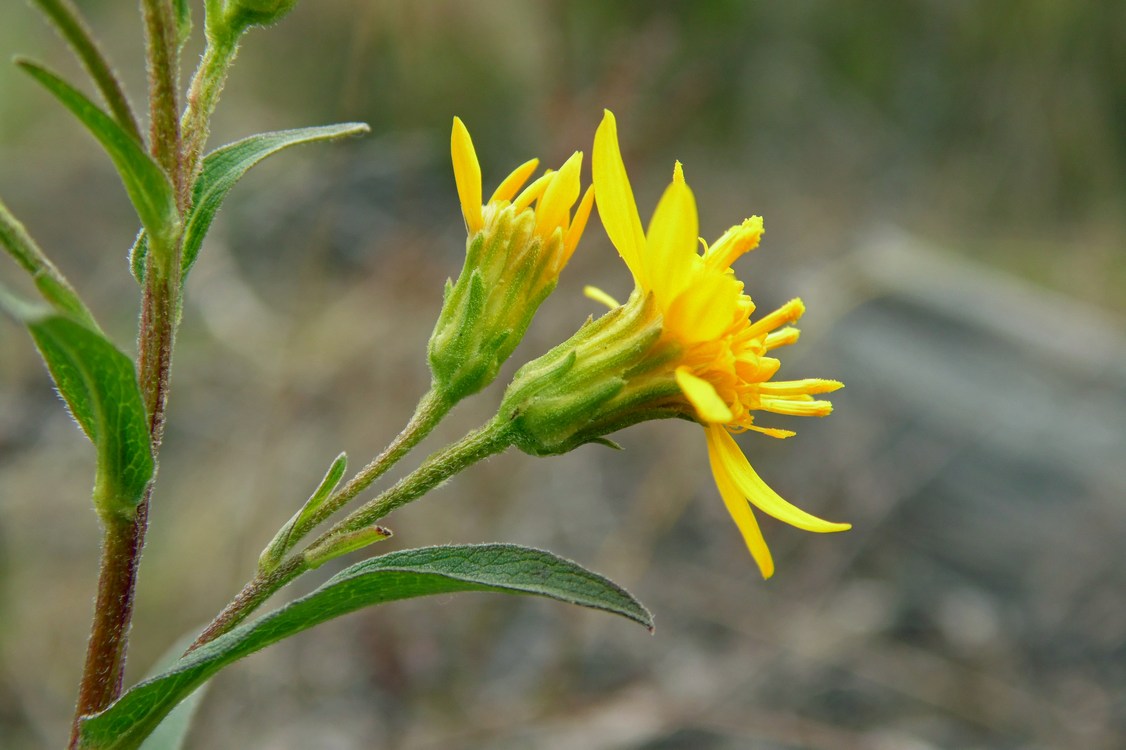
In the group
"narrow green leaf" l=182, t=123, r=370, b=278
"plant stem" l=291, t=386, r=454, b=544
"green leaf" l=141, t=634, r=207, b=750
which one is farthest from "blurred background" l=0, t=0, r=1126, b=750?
"plant stem" l=291, t=386, r=454, b=544

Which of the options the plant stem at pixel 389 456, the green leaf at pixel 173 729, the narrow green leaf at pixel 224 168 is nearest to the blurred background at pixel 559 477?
the green leaf at pixel 173 729

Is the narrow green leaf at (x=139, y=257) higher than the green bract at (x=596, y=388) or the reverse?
the reverse

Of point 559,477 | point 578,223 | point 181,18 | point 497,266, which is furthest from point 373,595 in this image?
point 559,477

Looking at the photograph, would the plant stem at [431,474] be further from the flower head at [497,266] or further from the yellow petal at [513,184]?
the yellow petal at [513,184]

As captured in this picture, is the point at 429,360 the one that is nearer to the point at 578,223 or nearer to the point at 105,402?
the point at 578,223

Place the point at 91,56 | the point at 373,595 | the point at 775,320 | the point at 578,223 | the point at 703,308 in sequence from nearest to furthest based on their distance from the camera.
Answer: the point at 91,56 < the point at 373,595 < the point at 703,308 < the point at 578,223 < the point at 775,320

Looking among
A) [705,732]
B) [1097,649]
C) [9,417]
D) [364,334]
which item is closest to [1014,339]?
[1097,649]
